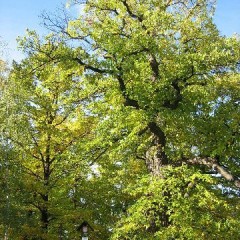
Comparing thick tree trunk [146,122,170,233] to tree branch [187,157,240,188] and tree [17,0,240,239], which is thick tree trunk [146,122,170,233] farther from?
tree branch [187,157,240,188]

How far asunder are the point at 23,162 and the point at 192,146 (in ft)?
24.5

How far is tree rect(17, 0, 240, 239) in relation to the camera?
11180 mm

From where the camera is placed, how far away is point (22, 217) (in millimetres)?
14555

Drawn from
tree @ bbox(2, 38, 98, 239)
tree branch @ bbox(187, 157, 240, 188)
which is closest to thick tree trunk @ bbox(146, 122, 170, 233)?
tree branch @ bbox(187, 157, 240, 188)

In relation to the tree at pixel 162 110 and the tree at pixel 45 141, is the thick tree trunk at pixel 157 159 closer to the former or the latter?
the tree at pixel 162 110

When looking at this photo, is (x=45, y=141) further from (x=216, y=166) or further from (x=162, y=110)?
(x=216, y=166)

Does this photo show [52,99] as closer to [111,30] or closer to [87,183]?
[87,183]

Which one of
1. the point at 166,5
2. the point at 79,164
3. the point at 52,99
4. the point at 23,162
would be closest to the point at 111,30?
the point at 166,5

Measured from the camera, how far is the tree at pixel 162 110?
11180 millimetres

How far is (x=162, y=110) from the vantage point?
11938 millimetres

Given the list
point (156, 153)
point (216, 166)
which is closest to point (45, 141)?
point (156, 153)

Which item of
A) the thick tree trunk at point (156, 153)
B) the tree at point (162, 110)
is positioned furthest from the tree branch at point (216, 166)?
the thick tree trunk at point (156, 153)

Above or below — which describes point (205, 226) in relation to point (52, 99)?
below

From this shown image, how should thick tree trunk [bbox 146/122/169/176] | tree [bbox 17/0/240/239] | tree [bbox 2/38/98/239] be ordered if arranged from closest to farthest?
tree [bbox 17/0/240/239] → thick tree trunk [bbox 146/122/169/176] → tree [bbox 2/38/98/239]
